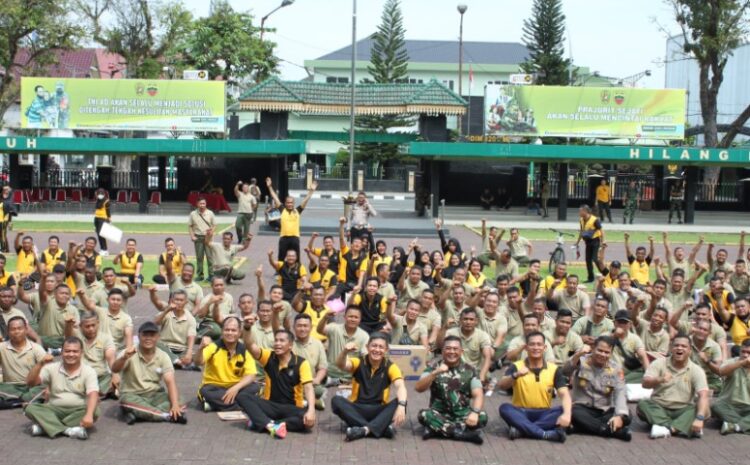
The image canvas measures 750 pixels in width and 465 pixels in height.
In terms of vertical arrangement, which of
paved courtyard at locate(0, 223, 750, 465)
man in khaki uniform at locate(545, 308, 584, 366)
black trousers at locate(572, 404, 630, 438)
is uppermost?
man in khaki uniform at locate(545, 308, 584, 366)

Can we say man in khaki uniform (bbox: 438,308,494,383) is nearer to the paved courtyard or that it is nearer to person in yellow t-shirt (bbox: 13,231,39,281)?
the paved courtyard

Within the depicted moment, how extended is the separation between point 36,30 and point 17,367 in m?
40.9

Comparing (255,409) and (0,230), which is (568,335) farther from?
(0,230)

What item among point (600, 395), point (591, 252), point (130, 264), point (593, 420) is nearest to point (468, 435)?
point (593, 420)

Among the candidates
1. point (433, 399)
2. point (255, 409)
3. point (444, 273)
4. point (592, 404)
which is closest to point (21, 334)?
point (255, 409)

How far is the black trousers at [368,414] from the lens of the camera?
31.3 ft

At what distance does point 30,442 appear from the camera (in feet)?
30.1

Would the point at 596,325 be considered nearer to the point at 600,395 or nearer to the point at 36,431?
the point at 600,395

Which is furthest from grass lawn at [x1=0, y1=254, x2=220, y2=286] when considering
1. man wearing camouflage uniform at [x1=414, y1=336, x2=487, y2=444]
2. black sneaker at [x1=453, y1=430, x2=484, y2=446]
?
black sneaker at [x1=453, y1=430, x2=484, y2=446]

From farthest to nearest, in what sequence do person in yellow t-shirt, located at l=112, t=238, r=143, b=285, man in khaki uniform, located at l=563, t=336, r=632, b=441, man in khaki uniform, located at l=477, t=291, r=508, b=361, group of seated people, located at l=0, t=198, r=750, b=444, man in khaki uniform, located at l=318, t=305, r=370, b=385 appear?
person in yellow t-shirt, located at l=112, t=238, r=143, b=285 < man in khaki uniform, located at l=477, t=291, r=508, b=361 < man in khaki uniform, located at l=318, t=305, r=370, b=385 < man in khaki uniform, located at l=563, t=336, r=632, b=441 < group of seated people, located at l=0, t=198, r=750, b=444

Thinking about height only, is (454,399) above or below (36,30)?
below

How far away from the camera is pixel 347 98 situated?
38.7 m

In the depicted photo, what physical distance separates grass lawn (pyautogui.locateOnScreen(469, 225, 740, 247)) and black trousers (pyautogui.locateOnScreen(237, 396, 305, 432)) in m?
20.4

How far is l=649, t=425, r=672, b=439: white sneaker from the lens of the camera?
9805 mm
